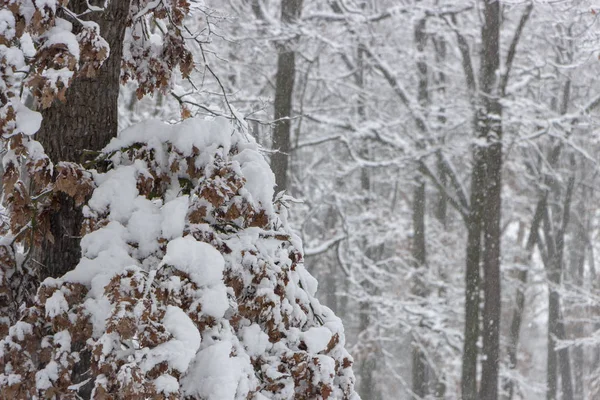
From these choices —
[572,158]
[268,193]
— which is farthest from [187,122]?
[572,158]

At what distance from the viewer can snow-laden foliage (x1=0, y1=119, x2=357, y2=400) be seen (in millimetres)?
2703

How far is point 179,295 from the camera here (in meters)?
2.83

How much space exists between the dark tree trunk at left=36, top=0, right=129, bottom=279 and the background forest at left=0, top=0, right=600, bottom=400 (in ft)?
1.60

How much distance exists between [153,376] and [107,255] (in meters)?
0.67

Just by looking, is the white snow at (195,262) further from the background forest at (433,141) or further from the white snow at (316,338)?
the background forest at (433,141)

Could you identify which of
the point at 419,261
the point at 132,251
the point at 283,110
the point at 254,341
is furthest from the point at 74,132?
the point at 419,261

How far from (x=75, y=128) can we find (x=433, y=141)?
12026 millimetres

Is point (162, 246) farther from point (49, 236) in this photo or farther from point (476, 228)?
point (476, 228)

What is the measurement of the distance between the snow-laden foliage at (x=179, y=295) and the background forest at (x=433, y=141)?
11.9ft

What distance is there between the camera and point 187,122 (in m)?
3.50

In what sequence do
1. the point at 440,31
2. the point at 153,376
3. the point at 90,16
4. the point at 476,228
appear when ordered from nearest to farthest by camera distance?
the point at 153,376 < the point at 90,16 < the point at 476,228 < the point at 440,31

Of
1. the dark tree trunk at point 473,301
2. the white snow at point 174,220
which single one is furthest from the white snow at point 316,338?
the dark tree trunk at point 473,301

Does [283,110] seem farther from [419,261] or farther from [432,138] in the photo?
[419,261]

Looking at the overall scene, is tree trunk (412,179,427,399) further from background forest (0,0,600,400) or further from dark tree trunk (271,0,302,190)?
dark tree trunk (271,0,302,190)
